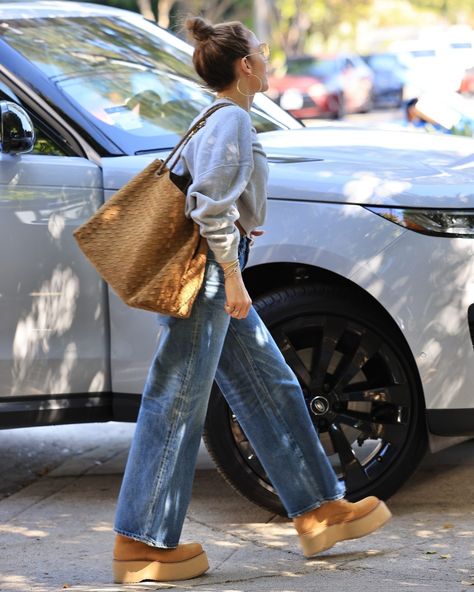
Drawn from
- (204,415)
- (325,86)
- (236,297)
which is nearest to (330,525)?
(204,415)

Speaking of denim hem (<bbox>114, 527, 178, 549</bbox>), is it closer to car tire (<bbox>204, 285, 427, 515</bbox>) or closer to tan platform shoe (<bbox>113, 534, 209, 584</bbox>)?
tan platform shoe (<bbox>113, 534, 209, 584</bbox>)

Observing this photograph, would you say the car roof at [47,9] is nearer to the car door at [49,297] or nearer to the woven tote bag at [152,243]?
the car door at [49,297]

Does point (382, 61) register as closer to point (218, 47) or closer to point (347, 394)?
point (347, 394)

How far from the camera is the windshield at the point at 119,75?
16.5 ft

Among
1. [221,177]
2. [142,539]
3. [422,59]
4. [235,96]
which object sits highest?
[235,96]

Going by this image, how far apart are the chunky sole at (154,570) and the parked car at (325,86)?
24.5 meters

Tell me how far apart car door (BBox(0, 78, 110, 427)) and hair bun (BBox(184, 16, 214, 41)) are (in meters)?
1.04

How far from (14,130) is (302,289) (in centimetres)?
119

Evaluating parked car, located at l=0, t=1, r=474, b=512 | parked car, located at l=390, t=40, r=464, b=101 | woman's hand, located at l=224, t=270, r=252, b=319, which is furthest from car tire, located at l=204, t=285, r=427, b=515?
parked car, located at l=390, t=40, r=464, b=101

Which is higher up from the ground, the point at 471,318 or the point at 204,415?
the point at 471,318

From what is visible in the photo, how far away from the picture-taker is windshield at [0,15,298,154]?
5027 mm

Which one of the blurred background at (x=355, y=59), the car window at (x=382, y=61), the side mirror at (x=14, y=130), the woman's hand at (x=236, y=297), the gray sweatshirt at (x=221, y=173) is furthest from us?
the car window at (x=382, y=61)

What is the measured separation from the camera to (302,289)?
15.2 ft

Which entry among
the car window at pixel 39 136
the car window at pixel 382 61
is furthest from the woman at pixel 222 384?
the car window at pixel 382 61
